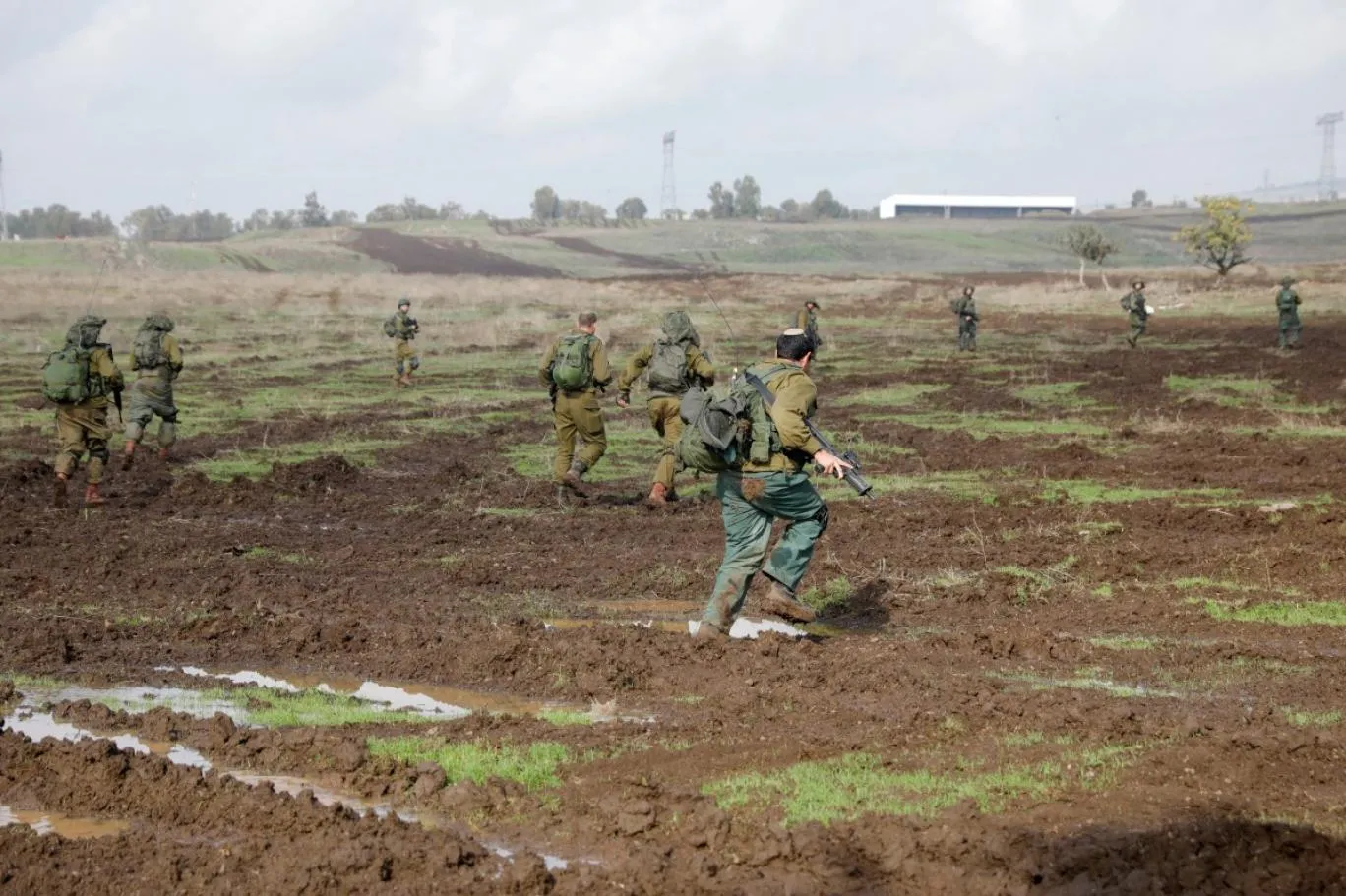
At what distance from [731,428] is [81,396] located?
29.1ft

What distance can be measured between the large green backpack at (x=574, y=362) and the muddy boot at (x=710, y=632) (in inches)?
236

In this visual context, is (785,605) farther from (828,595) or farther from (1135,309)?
(1135,309)

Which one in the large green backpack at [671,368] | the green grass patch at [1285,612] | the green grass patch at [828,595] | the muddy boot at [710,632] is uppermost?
the large green backpack at [671,368]

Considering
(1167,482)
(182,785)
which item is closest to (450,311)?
(1167,482)

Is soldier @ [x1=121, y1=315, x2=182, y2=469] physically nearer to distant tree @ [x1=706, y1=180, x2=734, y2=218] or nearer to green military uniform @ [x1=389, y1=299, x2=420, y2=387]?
green military uniform @ [x1=389, y1=299, x2=420, y2=387]

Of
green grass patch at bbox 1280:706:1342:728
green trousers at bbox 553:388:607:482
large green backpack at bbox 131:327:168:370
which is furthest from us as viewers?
large green backpack at bbox 131:327:168:370

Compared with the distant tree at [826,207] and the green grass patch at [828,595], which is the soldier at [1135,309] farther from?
the distant tree at [826,207]

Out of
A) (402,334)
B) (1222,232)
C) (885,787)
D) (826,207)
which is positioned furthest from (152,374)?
(826,207)

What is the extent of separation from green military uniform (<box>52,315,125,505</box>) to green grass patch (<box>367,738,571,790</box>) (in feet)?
30.8

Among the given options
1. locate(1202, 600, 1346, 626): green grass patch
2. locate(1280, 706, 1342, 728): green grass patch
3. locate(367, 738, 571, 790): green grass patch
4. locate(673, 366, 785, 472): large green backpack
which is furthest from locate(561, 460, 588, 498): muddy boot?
locate(1280, 706, 1342, 728): green grass patch

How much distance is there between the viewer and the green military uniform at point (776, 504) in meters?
9.34

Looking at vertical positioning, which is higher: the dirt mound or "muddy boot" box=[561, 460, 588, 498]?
the dirt mound

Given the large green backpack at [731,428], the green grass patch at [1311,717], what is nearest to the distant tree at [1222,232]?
the large green backpack at [731,428]

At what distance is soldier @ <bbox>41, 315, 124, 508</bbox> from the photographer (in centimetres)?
1567
